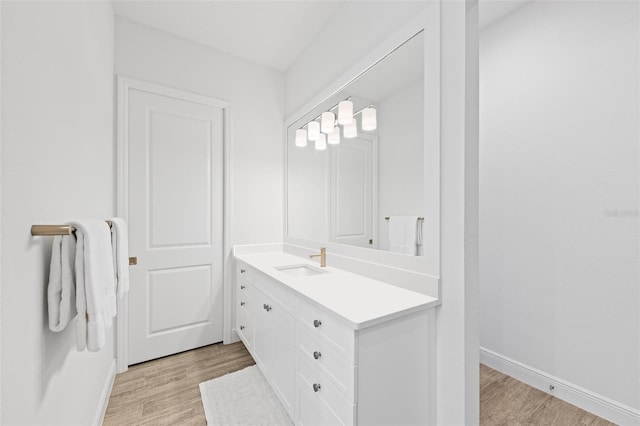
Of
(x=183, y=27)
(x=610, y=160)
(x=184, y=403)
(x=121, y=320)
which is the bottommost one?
(x=184, y=403)

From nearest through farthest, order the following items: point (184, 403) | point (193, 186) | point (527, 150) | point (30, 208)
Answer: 1. point (30, 208)
2. point (184, 403)
3. point (527, 150)
4. point (193, 186)

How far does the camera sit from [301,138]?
249 cm

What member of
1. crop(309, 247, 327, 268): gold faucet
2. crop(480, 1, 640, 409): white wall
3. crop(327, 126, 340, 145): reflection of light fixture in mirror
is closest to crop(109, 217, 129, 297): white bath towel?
crop(309, 247, 327, 268): gold faucet

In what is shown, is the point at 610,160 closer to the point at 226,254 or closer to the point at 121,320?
the point at 226,254

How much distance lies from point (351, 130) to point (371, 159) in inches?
10.8

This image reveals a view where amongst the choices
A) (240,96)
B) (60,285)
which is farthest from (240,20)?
(60,285)

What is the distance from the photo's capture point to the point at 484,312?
2.17m

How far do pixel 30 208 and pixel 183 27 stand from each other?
221cm

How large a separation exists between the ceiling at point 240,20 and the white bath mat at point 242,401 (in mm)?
2803

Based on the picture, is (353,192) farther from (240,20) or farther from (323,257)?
(240,20)

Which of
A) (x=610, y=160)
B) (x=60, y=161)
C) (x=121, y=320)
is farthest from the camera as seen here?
(x=121, y=320)

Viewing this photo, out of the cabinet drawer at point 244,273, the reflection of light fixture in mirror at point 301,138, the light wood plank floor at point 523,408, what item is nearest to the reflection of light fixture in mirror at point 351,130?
the reflection of light fixture in mirror at point 301,138

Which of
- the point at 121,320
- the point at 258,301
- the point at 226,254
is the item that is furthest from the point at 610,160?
the point at 121,320

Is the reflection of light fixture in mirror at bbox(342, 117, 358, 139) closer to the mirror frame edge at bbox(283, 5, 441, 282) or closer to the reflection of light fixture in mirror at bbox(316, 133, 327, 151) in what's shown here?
the reflection of light fixture in mirror at bbox(316, 133, 327, 151)
